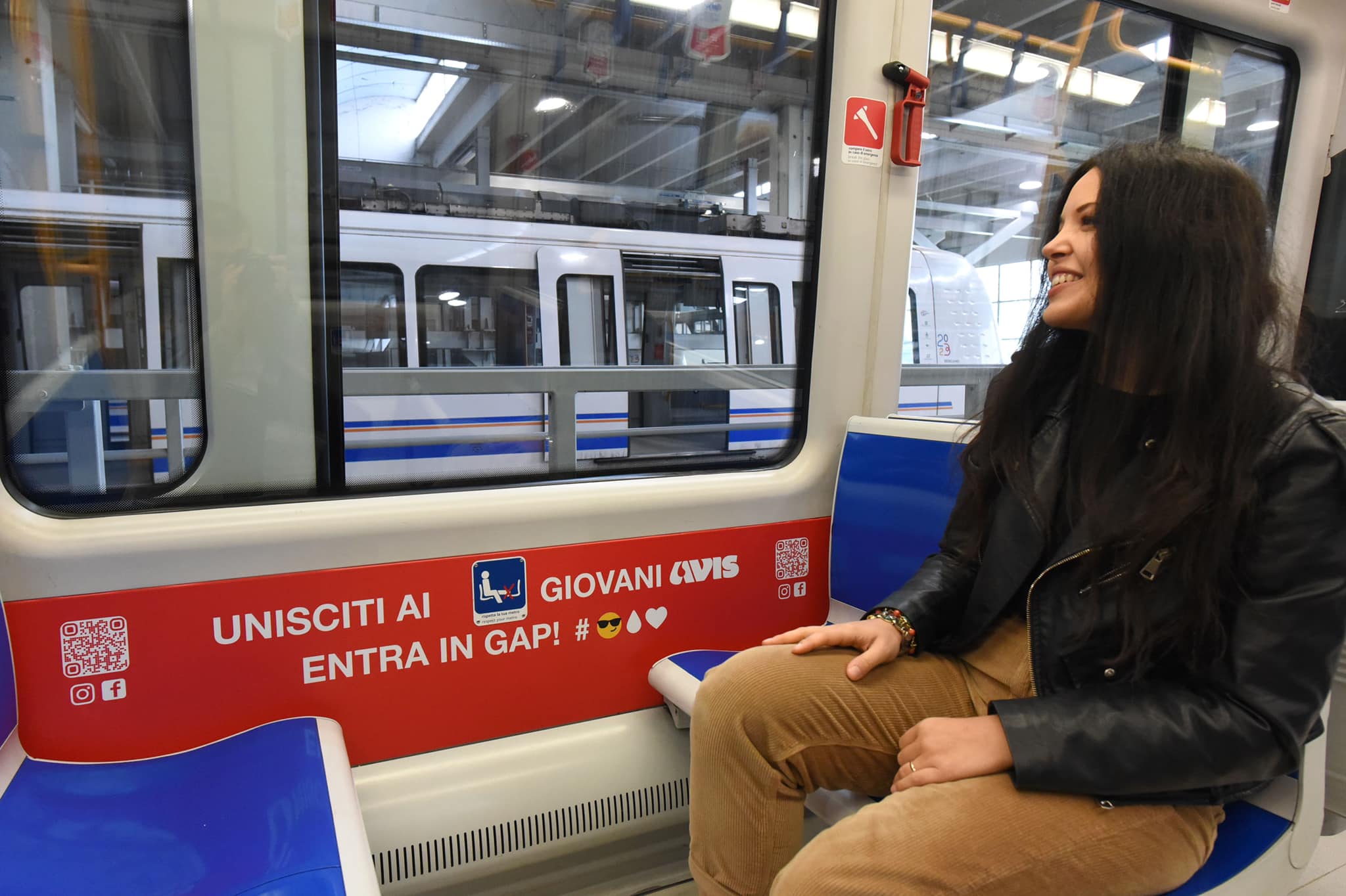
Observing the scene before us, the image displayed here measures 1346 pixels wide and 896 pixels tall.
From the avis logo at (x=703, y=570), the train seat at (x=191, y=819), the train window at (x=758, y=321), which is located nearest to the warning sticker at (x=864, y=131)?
the train window at (x=758, y=321)

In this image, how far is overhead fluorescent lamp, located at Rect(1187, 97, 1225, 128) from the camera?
260 cm

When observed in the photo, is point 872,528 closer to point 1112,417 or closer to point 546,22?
point 1112,417

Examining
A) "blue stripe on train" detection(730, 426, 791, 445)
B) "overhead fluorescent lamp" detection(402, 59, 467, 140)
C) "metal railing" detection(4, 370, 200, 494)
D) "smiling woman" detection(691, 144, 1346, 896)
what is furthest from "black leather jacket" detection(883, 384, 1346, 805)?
"overhead fluorescent lamp" detection(402, 59, 467, 140)

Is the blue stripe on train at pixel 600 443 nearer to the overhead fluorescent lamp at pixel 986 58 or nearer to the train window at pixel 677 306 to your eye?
the train window at pixel 677 306

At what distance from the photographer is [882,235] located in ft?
6.84

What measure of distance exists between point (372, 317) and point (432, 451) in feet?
1.24

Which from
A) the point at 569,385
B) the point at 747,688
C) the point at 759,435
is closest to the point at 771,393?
the point at 759,435

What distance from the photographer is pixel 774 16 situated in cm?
200

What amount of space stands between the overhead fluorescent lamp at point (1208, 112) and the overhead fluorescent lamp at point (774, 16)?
4.62 ft

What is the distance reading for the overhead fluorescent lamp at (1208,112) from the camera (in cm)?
260

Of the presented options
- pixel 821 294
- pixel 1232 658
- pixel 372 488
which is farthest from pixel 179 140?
pixel 1232 658

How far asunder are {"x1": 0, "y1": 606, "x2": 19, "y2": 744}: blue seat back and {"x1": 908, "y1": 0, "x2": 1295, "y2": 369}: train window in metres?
2.35

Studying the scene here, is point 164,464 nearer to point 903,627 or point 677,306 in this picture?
point 903,627

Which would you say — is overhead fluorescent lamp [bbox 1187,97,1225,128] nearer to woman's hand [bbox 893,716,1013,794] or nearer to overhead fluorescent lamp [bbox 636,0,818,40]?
overhead fluorescent lamp [bbox 636,0,818,40]
